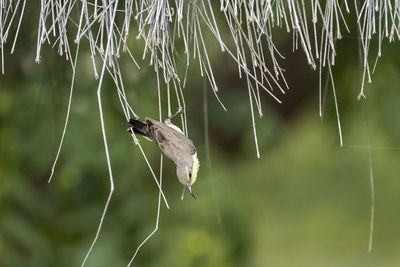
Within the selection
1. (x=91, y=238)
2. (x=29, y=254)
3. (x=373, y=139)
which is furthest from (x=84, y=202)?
(x=373, y=139)

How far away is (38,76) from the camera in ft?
4.21

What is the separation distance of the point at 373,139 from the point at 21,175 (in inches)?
31.7

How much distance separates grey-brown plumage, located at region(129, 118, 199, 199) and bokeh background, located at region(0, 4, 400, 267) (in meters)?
0.43

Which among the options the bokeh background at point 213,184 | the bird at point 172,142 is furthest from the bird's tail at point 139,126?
the bokeh background at point 213,184

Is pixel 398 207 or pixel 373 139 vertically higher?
pixel 373 139

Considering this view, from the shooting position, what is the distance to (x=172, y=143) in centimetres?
82

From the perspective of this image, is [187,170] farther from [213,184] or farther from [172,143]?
[213,184]

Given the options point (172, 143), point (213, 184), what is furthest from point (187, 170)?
point (213, 184)

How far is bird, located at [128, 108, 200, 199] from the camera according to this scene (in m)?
0.81

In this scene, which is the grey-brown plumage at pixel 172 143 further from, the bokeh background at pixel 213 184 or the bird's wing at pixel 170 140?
the bokeh background at pixel 213 184

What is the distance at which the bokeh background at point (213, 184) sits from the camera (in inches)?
51.0

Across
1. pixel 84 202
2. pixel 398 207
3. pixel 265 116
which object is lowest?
pixel 398 207

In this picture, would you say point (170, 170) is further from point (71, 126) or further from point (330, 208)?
point (330, 208)

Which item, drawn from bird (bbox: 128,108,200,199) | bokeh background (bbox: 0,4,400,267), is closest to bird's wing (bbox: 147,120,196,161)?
bird (bbox: 128,108,200,199)
